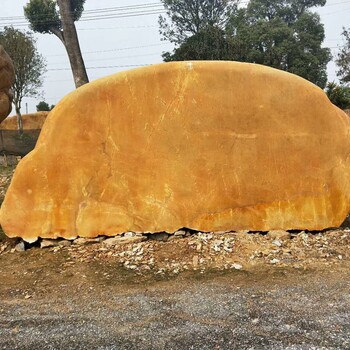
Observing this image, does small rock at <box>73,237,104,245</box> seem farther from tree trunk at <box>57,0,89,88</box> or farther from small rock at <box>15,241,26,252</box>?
tree trunk at <box>57,0,89,88</box>

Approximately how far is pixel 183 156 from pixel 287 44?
21.9 m

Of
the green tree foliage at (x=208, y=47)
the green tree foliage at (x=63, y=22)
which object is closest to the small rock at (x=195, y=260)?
the green tree foliage at (x=63, y=22)

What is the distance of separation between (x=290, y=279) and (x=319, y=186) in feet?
4.82

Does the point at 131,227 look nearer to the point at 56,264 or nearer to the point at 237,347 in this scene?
the point at 56,264

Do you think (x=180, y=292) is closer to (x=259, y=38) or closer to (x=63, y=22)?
(x=63, y=22)

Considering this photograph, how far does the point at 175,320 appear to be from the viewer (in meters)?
2.94

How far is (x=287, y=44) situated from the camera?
77.7ft

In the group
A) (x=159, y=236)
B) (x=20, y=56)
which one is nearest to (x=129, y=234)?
(x=159, y=236)

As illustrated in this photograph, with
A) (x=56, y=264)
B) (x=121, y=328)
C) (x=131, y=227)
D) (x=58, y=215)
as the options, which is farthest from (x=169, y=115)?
(x=121, y=328)

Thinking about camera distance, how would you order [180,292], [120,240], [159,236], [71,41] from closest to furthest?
[180,292] < [120,240] < [159,236] < [71,41]

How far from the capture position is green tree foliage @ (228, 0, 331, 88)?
22.9 m

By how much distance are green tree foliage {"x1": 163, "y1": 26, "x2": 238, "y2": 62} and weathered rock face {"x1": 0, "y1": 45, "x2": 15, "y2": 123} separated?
1398 centimetres

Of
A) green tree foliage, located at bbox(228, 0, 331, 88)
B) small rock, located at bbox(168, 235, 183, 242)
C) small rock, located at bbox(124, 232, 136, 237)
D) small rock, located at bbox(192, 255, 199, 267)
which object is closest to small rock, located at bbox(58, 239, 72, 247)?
small rock, located at bbox(124, 232, 136, 237)

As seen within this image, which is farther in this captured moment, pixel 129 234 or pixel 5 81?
pixel 5 81
